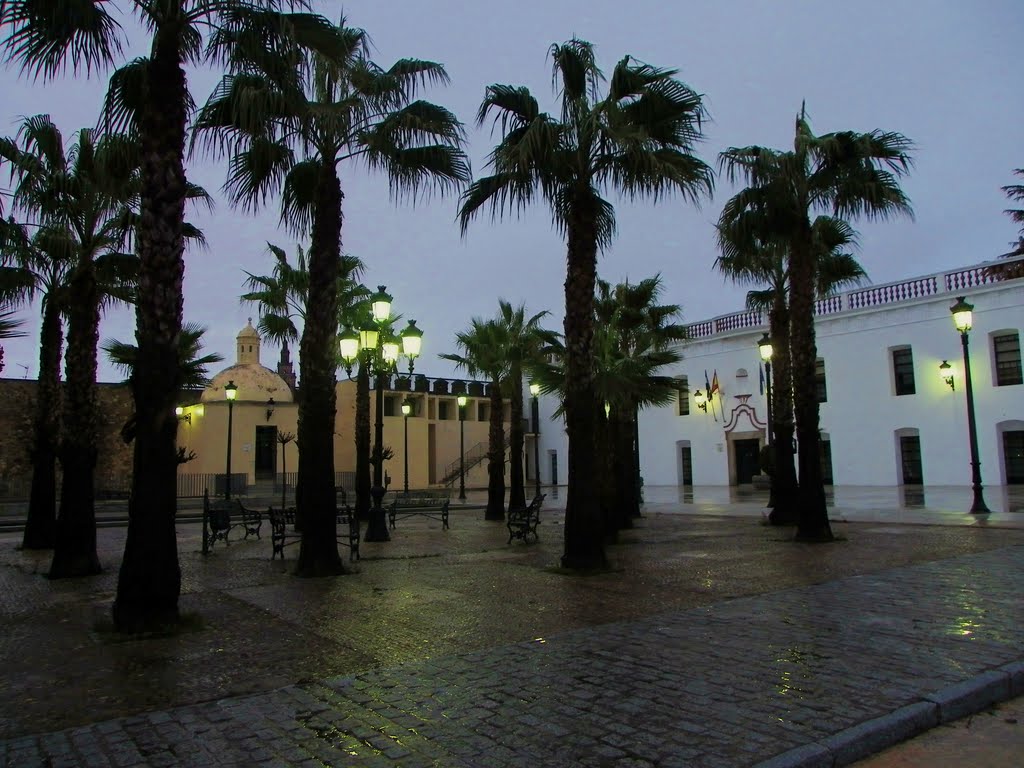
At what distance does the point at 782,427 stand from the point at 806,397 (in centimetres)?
326

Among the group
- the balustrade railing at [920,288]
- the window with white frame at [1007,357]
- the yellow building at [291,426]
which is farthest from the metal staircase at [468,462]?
the window with white frame at [1007,357]

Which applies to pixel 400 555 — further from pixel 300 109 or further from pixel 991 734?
pixel 991 734

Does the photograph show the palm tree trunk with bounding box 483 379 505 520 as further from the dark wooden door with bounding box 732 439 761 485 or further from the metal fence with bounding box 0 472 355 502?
the dark wooden door with bounding box 732 439 761 485

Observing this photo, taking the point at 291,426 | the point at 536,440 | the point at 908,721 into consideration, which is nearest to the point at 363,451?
the point at 536,440

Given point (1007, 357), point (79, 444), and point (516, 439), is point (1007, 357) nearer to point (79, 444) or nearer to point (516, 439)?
point (516, 439)

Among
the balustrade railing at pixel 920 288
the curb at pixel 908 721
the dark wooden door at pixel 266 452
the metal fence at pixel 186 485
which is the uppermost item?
the balustrade railing at pixel 920 288

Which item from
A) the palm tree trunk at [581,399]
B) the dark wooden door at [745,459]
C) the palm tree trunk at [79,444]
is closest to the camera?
the palm tree trunk at [581,399]

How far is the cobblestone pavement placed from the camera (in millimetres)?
4184

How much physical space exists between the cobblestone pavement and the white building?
80.5ft

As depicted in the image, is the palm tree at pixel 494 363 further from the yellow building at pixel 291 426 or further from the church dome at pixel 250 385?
the church dome at pixel 250 385

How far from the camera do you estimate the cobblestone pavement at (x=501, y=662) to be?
418cm

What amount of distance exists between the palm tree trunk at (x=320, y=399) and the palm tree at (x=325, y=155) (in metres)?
0.01

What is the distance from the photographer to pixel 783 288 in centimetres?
1853

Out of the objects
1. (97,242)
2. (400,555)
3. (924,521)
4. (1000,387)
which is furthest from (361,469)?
(1000,387)
